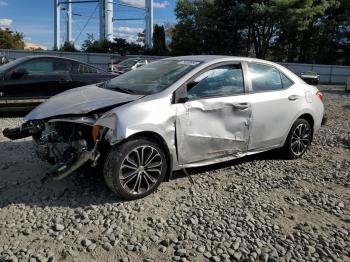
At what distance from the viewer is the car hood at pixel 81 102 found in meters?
4.33

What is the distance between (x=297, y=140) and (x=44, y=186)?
3683 mm

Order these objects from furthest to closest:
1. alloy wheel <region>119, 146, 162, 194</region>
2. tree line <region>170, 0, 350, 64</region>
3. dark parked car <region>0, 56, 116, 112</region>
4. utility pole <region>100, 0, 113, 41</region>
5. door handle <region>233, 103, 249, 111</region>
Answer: utility pole <region>100, 0, 113, 41</region>, tree line <region>170, 0, 350, 64</region>, dark parked car <region>0, 56, 116, 112</region>, door handle <region>233, 103, 249, 111</region>, alloy wheel <region>119, 146, 162, 194</region>

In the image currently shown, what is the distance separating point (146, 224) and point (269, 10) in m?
32.4

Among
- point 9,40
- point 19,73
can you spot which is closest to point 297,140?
point 19,73

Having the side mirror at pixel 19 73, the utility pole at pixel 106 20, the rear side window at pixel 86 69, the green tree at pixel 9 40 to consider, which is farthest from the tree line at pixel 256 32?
the side mirror at pixel 19 73

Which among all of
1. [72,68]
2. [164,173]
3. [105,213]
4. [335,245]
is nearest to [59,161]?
[105,213]

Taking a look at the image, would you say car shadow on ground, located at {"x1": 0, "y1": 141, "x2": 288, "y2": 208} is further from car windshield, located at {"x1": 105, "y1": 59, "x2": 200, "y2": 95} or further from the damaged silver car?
car windshield, located at {"x1": 105, "y1": 59, "x2": 200, "y2": 95}

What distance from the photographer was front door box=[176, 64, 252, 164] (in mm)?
4629

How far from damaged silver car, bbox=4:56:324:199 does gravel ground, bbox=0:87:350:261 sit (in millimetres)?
317

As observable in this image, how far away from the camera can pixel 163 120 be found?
14.4 feet

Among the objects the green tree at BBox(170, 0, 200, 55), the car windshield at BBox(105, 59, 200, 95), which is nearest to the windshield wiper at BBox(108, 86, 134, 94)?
the car windshield at BBox(105, 59, 200, 95)

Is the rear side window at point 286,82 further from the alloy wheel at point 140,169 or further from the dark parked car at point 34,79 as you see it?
the dark parked car at point 34,79

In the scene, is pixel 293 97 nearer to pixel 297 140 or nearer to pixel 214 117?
pixel 297 140

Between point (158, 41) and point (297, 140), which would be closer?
point (297, 140)
